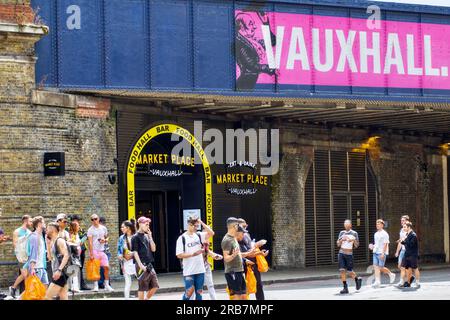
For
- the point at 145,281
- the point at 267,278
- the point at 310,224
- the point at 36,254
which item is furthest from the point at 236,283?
the point at 310,224

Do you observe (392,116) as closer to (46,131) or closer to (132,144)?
(132,144)

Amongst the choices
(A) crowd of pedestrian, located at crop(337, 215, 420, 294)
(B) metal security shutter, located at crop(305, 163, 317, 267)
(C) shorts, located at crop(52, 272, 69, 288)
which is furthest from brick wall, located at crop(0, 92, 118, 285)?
(B) metal security shutter, located at crop(305, 163, 317, 267)

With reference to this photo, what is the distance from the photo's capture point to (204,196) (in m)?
33.9

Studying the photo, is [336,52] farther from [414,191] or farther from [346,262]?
[414,191]

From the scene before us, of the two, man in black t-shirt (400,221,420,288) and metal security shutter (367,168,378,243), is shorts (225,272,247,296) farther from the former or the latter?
metal security shutter (367,168,378,243)

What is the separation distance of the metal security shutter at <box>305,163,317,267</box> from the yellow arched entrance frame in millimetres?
5535

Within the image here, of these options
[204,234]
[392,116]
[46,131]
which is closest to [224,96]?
[46,131]

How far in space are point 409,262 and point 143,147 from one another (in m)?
9.06

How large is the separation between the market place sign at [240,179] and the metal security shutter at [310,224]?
267 cm

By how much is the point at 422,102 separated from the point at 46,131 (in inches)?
532

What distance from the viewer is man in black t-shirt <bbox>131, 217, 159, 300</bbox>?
2078 centimetres

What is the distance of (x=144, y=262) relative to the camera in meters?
20.9

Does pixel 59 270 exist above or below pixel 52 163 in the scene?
below

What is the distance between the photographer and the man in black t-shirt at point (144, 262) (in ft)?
68.2
